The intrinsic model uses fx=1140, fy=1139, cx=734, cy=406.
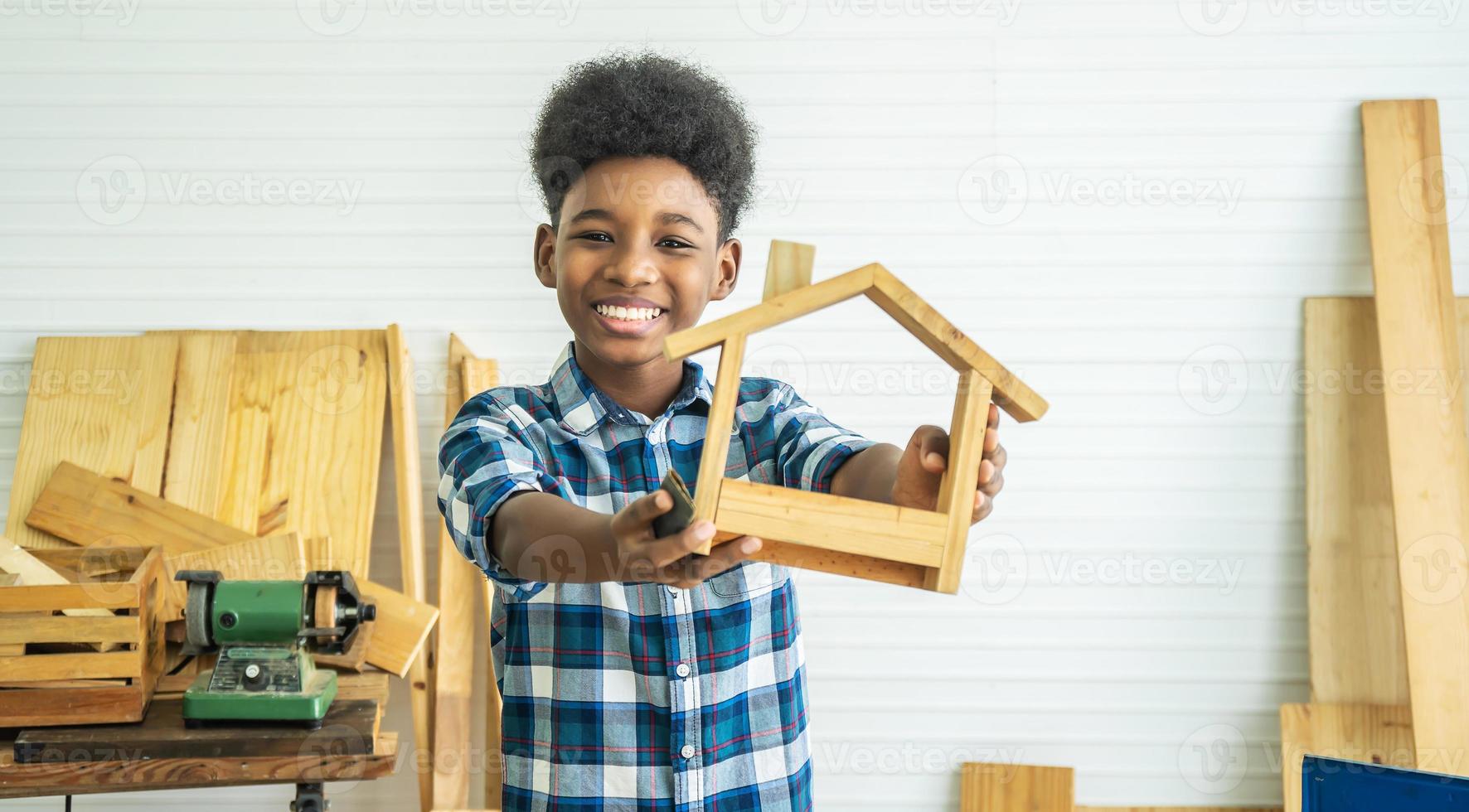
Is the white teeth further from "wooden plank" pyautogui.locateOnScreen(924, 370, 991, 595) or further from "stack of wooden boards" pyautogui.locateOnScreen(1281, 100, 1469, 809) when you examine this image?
"stack of wooden boards" pyautogui.locateOnScreen(1281, 100, 1469, 809)

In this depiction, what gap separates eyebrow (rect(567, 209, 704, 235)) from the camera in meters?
1.55

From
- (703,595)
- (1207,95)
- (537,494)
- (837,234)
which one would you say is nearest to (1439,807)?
(703,595)

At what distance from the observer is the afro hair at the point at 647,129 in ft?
5.35

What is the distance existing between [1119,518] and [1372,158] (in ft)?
3.75

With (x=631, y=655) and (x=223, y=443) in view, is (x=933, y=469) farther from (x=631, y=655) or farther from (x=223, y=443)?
(x=223, y=443)

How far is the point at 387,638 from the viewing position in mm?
2568

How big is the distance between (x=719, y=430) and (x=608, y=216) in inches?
18.3

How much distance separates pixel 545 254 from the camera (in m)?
1.76

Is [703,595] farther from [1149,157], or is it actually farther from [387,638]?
[1149,157]
